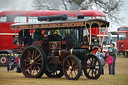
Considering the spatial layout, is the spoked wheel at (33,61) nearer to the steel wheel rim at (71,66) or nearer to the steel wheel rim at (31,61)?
the steel wheel rim at (31,61)

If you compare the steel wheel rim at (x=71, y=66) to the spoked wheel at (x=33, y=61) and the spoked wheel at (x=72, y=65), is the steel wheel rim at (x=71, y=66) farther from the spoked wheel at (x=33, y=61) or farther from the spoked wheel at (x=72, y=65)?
the spoked wheel at (x=33, y=61)

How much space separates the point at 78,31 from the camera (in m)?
16.0

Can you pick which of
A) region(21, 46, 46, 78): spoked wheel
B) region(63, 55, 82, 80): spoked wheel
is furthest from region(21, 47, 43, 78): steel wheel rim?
region(63, 55, 82, 80): spoked wheel

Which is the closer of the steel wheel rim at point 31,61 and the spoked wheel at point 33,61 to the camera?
the spoked wheel at point 33,61

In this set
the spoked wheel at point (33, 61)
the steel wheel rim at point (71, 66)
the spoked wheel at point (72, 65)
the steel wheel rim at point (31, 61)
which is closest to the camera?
the spoked wheel at point (72, 65)

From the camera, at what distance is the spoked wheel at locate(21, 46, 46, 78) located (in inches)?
629

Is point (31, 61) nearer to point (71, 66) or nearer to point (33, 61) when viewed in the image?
point (33, 61)

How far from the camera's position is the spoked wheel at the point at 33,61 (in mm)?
15967

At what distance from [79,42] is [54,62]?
1297mm

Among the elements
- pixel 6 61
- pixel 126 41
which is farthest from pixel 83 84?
pixel 126 41

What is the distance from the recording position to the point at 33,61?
1638 cm

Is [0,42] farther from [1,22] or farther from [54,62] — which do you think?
[54,62]

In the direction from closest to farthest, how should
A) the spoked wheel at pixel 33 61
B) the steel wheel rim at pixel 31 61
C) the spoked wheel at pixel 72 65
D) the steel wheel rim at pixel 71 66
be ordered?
the spoked wheel at pixel 72 65 → the steel wheel rim at pixel 71 66 → the spoked wheel at pixel 33 61 → the steel wheel rim at pixel 31 61

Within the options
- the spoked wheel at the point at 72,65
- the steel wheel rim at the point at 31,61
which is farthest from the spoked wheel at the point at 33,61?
the spoked wheel at the point at 72,65
